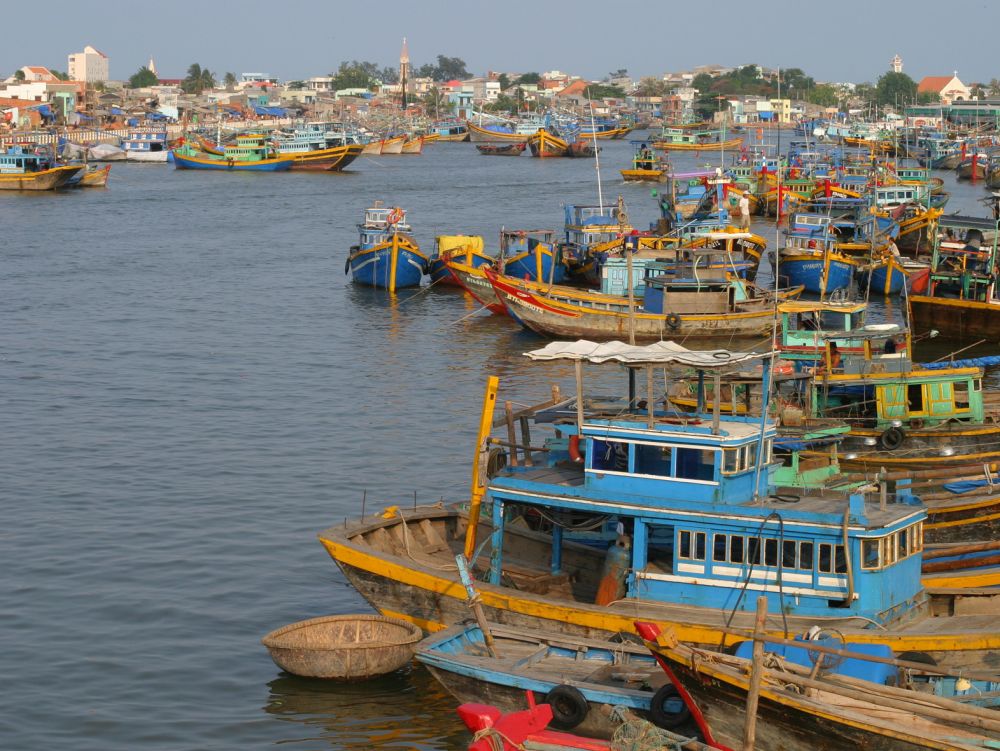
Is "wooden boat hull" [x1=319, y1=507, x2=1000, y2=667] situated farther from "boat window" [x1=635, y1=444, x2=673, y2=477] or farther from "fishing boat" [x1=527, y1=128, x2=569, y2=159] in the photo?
"fishing boat" [x1=527, y1=128, x2=569, y2=159]

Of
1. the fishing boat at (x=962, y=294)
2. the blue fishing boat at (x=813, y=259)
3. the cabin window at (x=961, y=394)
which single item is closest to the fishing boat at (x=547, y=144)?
the blue fishing boat at (x=813, y=259)

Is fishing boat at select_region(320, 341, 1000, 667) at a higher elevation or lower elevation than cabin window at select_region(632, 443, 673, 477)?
lower

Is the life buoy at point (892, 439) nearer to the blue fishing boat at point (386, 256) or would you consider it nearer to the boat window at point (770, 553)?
the boat window at point (770, 553)

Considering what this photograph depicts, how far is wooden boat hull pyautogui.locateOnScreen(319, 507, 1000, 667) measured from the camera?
1653 centimetres

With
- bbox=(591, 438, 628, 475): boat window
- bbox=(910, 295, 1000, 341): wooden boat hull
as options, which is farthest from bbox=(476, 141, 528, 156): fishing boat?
bbox=(591, 438, 628, 475): boat window

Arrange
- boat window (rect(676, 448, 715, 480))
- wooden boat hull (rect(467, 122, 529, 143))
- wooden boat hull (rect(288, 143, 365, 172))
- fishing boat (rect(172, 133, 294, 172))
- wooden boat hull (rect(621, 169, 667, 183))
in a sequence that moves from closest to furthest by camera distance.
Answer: boat window (rect(676, 448, 715, 480)) < wooden boat hull (rect(621, 169, 667, 183)) < wooden boat hull (rect(288, 143, 365, 172)) < fishing boat (rect(172, 133, 294, 172)) < wooden boat hull (rect(467, 122, 529, 143))

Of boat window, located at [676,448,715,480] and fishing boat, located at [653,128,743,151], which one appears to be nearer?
boat window, located at [676,448,715,480]

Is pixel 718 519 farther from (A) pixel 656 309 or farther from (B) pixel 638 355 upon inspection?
(A) pixel 656 309

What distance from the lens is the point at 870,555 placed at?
56.1 feet

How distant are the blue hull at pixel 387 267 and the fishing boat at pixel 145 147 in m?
92.7

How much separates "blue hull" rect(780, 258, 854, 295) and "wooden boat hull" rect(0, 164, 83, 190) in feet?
208

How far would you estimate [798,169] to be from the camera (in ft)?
264

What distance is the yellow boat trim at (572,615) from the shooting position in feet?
54.0

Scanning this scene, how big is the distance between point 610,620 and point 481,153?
140m
